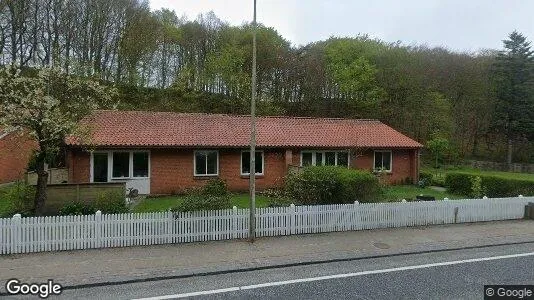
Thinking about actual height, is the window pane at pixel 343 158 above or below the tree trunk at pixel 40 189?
above

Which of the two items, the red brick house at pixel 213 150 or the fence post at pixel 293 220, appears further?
the red brick house at pixel 213 150

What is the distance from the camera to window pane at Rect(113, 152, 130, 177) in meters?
19.4

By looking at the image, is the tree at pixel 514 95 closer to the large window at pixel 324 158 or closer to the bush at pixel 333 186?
the large window at pixel 324 158

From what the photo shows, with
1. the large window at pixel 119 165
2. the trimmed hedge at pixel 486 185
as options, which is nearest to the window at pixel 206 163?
the large window at pixel 119 165

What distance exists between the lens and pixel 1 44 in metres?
34.7

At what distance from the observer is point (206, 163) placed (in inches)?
829

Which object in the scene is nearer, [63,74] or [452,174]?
[63,74]

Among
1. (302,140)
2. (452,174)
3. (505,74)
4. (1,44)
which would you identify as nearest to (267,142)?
(302,140)

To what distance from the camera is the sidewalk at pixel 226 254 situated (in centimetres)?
888

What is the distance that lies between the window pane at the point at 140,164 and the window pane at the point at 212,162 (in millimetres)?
3264

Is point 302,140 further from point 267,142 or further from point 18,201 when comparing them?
point 18,201

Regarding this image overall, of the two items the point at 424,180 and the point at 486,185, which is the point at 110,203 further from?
the point at 424,180

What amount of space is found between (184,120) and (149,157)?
4092 millimetres
